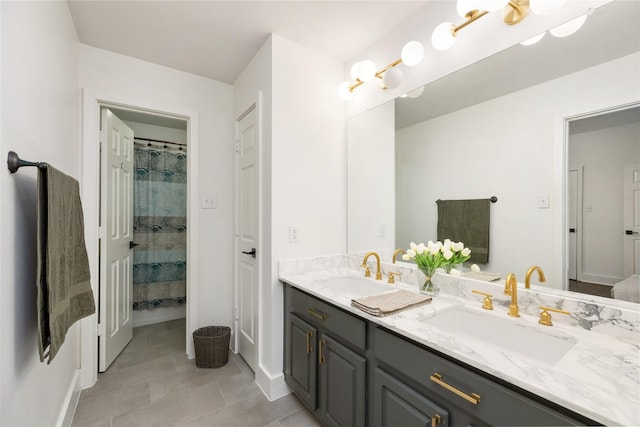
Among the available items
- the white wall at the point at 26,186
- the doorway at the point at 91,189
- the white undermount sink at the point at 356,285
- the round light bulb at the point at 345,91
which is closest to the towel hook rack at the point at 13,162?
the white wall at the point at 26,186

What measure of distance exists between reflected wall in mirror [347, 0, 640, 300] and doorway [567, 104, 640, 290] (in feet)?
0.06

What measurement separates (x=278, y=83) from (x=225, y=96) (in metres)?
0.96

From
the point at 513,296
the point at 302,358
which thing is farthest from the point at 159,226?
the point at 513,296

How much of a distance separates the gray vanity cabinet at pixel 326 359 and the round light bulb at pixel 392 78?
1.39 m

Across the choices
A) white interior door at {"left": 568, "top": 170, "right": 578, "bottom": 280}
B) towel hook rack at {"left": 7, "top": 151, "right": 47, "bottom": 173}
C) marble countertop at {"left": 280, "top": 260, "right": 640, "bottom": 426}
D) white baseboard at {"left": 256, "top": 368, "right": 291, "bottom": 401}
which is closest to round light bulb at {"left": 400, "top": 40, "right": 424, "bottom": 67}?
white interior door at {"left": 568, "top": 170, "right": 578, "bottom": 280}

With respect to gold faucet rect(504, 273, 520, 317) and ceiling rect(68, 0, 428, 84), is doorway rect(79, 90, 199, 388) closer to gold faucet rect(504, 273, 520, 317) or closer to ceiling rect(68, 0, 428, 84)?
ceiling rect(68, 0, 428, 84)

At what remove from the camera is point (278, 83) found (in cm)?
191

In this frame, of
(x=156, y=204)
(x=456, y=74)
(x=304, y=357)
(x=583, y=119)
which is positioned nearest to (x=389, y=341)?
(x=304, y=357)

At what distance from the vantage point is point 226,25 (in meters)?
1.82

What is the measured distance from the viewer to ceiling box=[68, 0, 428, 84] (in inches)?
65.0

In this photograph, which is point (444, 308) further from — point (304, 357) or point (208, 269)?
point (208, 269)

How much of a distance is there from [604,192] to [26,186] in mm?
2220

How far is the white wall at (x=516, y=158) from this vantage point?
3.67 ft

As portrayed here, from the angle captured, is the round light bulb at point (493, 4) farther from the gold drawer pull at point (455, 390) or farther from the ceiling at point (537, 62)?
the gold drawer pull at point (455, 390)
